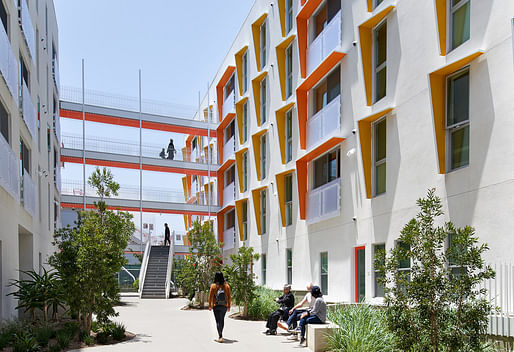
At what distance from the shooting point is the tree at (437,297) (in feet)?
23.8

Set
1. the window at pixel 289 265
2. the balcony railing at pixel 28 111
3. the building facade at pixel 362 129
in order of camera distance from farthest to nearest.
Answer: the window at pixel 289 265 < the balcony railing at pixel 28 111 < the building facade at pixel 362 129

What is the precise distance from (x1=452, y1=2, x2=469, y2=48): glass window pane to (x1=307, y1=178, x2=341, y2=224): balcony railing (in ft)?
21.9

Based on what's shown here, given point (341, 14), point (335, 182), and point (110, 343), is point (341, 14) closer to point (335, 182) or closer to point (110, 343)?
point (335, 182)

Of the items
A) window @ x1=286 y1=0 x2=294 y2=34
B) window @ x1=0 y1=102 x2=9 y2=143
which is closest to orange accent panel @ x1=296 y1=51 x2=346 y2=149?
window @ x1=286 y1=0 x2=294 y2=34

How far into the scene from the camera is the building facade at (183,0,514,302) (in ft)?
34.1

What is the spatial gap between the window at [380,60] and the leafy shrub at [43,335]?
1108cm

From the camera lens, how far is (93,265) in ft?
41.0

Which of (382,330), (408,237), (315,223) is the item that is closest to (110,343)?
(382,330)

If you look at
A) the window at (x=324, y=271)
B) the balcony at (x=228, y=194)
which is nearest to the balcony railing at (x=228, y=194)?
the balcony at (x=228, y=194)

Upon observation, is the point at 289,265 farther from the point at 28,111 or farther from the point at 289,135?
the point at 28,111

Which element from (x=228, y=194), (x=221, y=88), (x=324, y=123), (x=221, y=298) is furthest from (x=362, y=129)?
(x=221, y=88)

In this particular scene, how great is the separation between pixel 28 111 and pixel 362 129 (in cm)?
1173

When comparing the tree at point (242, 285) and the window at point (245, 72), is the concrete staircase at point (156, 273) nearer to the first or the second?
the window at point (245, 72)

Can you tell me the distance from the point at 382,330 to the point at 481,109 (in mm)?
5089
